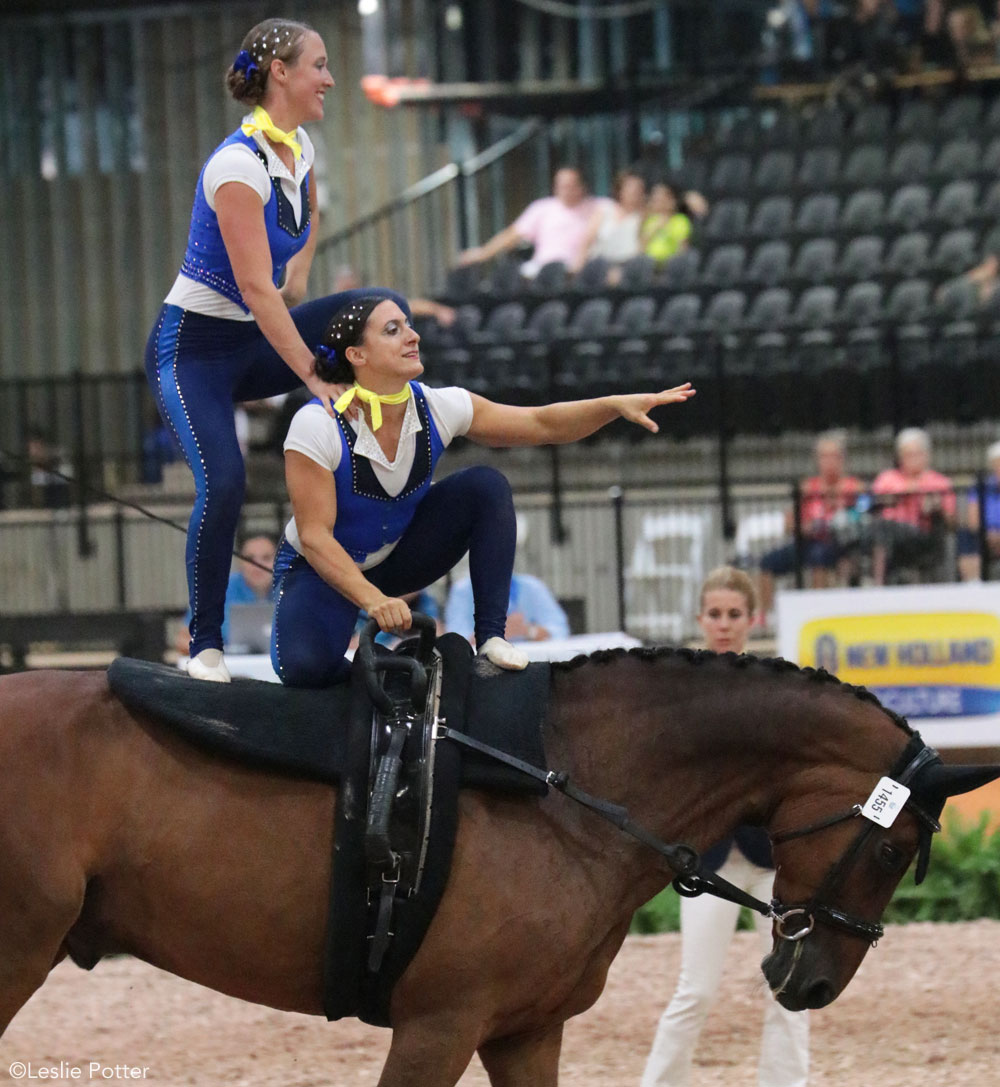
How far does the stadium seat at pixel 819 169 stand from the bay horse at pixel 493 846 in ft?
35.7

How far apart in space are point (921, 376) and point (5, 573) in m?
6.56

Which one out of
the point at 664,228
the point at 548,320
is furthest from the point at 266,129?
the point at 664,228

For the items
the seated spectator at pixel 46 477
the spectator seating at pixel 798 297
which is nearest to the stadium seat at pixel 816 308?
the spectator seating at pixel 798 297

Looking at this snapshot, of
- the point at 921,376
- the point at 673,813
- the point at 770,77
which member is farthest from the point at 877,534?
the point at 770,77

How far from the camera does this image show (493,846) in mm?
3916

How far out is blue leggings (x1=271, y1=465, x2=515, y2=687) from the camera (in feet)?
13.4

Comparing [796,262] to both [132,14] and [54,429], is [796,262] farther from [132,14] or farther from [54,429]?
[132,14]

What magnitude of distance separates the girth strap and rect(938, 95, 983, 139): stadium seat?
11705mm

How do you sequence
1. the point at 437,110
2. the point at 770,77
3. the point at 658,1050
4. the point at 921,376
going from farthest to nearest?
1. the point at 437,110
2. the point at 770,77
3. the point at 921,376
4. the point at 658,1050

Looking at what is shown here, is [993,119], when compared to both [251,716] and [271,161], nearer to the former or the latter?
[271,161]

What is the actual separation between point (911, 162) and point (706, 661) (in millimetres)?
11072

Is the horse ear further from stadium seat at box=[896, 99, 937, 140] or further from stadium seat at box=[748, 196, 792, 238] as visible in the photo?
stadium seat at box=[896, 99, 937, 140]

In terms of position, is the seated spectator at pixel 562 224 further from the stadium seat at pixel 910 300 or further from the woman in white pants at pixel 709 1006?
the woman in white pants at pixel 709 1006

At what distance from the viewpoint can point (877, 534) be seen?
10.0 metres
